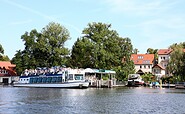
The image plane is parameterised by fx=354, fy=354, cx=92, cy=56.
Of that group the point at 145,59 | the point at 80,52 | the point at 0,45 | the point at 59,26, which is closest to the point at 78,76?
the point at 80,52

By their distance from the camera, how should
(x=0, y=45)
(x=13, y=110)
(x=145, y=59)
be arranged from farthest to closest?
1. (x=145, y=59)
2. (x=0, y=45)
3. (x=13, y=110)

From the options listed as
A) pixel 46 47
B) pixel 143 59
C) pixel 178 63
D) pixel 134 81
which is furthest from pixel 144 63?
pixel 46 47

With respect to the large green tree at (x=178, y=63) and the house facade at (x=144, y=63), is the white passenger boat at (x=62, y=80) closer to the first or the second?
the large green tree at (x=178, y=63)

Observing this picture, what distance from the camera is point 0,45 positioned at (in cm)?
10850

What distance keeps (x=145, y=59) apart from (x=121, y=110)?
104 meters

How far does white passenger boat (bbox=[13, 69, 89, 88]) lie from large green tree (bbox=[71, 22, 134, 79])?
505 inches

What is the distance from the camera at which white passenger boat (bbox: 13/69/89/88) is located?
74262 mm

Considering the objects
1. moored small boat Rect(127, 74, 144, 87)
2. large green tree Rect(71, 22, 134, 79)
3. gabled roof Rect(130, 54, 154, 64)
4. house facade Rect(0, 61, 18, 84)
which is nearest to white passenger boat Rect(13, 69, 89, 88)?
large green tree Rect(71, 22, 134, 79)

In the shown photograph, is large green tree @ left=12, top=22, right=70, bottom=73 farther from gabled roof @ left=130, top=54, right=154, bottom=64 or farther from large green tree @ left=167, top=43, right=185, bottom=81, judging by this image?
gabled roof @ left=130, top=54, right=154, bottom=64

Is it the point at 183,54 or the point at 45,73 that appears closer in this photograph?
the point at 45,73

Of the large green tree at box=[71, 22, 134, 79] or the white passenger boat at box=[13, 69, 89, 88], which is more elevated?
the large green tree at box=[71, 22, 134, 79]

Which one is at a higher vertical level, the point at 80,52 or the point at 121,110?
the point at 80,52

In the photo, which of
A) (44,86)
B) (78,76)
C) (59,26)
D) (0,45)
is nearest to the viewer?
(78,76)

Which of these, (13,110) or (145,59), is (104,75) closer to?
(145,59)
